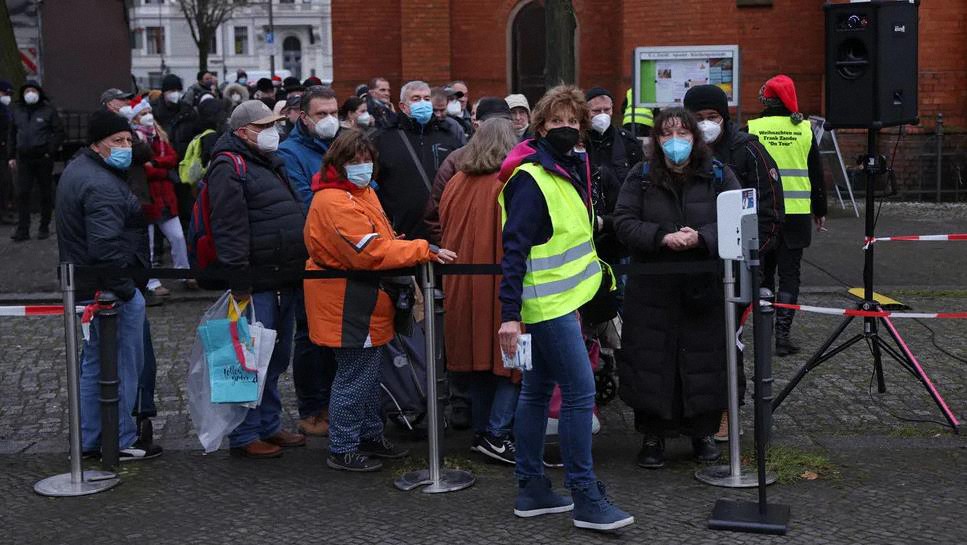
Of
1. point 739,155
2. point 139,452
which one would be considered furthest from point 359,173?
point 739,155

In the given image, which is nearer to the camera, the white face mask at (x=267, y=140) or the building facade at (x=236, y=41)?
the white face mask at (x=267, y=140)

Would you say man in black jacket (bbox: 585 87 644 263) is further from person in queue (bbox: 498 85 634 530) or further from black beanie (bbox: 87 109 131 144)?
black beanie (bbox: 87 109 131 144)

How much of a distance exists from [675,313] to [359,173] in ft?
5.78

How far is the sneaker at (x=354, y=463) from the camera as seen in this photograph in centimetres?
684

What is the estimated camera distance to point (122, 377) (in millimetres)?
7113

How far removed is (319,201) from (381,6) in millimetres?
16200

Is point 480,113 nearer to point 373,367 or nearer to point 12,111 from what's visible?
point 373,367

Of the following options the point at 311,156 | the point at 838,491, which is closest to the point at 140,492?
the point at 311,156

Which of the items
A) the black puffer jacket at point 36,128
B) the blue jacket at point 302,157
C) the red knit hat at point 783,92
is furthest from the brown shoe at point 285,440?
the black puffer jacket at point 36,128

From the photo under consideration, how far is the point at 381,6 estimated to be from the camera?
22297mm

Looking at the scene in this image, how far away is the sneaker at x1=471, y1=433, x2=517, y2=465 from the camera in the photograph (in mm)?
6867

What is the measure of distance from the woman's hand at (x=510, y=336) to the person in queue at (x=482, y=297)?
1208 mm

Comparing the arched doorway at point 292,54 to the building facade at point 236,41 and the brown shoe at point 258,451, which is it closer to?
the building facade at point 236,41

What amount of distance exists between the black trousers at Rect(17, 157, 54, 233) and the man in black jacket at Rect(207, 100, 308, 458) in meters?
9.30
